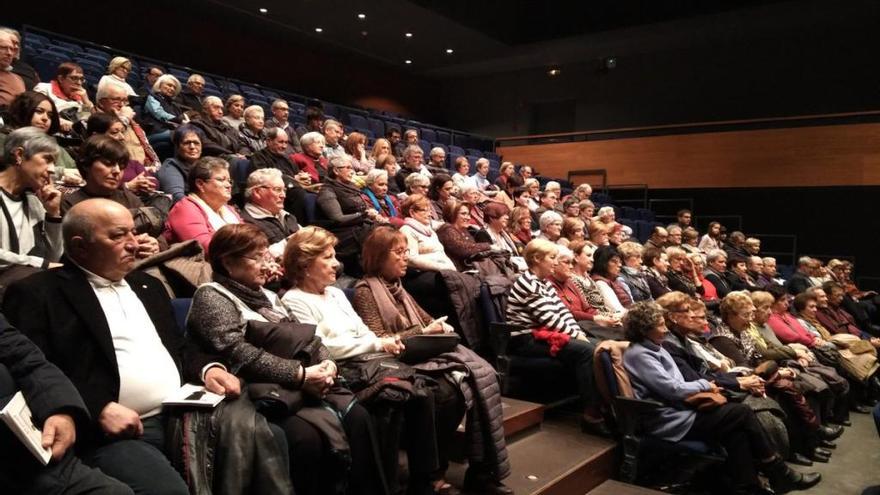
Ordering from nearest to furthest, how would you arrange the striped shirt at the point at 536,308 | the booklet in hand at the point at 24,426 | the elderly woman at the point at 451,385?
the booklet in hand at the point at 24,426, the elderly woman at the point at 451,385, the striped shirt at the point at 536,308

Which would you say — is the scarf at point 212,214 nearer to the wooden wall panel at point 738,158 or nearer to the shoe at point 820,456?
the shoe at point 820,456

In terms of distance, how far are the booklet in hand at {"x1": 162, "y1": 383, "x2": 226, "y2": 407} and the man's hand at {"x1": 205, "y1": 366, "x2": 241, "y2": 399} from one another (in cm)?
2

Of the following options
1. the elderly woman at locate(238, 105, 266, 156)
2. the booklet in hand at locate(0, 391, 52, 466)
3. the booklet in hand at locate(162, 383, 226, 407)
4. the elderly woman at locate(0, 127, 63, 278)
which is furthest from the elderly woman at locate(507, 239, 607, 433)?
the elderly woman at locate(238, 105, 266, 156)

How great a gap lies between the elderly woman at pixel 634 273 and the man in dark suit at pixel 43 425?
11.6ft

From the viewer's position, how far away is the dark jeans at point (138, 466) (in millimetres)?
1164

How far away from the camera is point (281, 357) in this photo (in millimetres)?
1577

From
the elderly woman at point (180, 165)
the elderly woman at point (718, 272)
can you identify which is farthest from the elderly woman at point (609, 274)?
the elderly woman at point (180, 165)

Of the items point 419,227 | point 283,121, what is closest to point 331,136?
point 283,121

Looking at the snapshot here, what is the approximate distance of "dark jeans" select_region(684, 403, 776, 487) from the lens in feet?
7.92

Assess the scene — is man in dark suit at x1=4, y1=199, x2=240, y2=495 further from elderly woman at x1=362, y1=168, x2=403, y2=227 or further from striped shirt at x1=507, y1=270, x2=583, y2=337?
elderly woman at x1=362, y1=168, x2=403, y2=227

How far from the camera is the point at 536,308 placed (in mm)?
2877

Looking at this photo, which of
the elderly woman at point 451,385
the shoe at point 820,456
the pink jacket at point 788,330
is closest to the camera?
the elderly woman at point 451,385

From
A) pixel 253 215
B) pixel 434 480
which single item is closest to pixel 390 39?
pixel 253 215

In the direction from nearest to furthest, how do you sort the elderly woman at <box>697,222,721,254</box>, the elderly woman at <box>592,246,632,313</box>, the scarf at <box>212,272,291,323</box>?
the scarf at <box>212,272,291,323</box>
the elderly woman at <box>592,246,632,313</box>
the elderly woman at <box>697,222,721,254</box>
